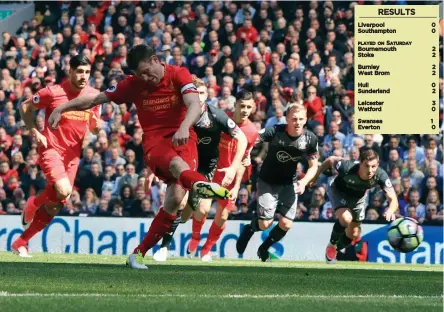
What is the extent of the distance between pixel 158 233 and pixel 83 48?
14.1 metres

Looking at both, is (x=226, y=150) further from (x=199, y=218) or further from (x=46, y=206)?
(x=46, y=206)

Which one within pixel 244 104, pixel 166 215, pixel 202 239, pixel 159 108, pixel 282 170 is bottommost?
pixel 202 239

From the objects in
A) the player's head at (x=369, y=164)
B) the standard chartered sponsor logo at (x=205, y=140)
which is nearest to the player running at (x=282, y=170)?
the player's head at (x=369, y=164)

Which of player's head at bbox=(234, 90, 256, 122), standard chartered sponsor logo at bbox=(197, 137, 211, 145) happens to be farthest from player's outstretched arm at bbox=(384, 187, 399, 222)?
standard chartered sponsor logo at bbox=(197, 137, 211, 145)

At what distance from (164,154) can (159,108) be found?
47 cm

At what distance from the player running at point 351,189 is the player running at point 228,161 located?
3.88 feet

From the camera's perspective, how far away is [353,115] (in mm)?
20406

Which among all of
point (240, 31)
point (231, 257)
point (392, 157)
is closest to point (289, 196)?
point (231, 257)

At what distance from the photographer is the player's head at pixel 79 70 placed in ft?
43.9

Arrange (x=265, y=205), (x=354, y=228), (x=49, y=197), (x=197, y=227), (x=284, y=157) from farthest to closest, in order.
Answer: (x=197, y=227), (x=354, y=228), (x=265, y=205), (x=284, y=157), (x=49, y=197)

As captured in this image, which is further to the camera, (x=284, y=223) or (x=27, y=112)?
(x=284, y=223)

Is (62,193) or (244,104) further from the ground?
(244,104)

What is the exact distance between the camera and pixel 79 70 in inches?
531

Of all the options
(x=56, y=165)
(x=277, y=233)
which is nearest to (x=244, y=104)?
(x=277, y=233)
